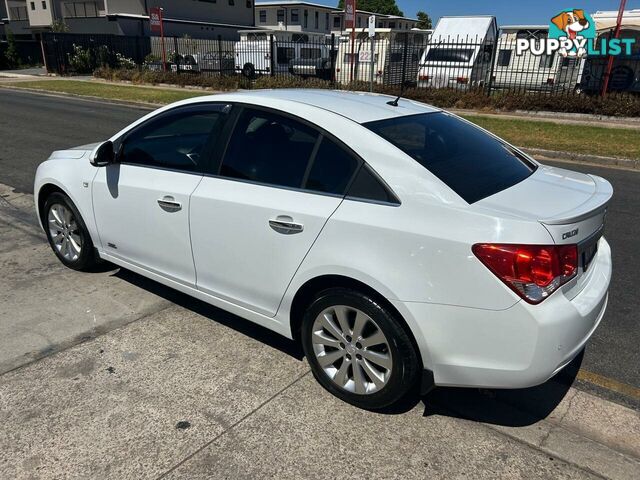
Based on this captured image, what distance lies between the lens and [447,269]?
7.82ft

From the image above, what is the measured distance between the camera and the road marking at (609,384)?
10.1ft

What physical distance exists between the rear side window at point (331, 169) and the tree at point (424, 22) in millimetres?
91775

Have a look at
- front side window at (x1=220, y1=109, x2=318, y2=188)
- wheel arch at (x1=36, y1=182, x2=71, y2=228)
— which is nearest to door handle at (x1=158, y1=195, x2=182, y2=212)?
front side window at (x1=220, y1=109, x2=318, y2=188)

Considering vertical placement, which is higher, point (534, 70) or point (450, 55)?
point (450, 55)

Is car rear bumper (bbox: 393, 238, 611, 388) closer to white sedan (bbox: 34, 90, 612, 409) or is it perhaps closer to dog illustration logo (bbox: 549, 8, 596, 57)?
white sedan (bbox: 34, 90, 612, 409)

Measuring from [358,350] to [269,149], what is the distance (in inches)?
50.2

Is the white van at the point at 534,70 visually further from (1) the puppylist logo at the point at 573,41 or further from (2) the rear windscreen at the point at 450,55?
(2) the rear windscreen at the point at 450,55

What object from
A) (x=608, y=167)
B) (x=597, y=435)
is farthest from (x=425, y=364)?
(x=608, y=167)

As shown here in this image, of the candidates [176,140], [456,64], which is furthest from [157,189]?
[456,64]

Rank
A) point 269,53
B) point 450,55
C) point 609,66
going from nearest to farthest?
point 609,66 → point 450,55 → point 269,53

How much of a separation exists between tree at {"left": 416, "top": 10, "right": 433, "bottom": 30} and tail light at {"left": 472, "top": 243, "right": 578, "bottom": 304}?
9233 cm

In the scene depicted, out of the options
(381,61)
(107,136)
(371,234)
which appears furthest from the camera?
(381,61)

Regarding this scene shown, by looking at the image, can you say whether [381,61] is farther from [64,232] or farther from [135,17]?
[135,17]

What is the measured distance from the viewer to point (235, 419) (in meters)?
2.79
